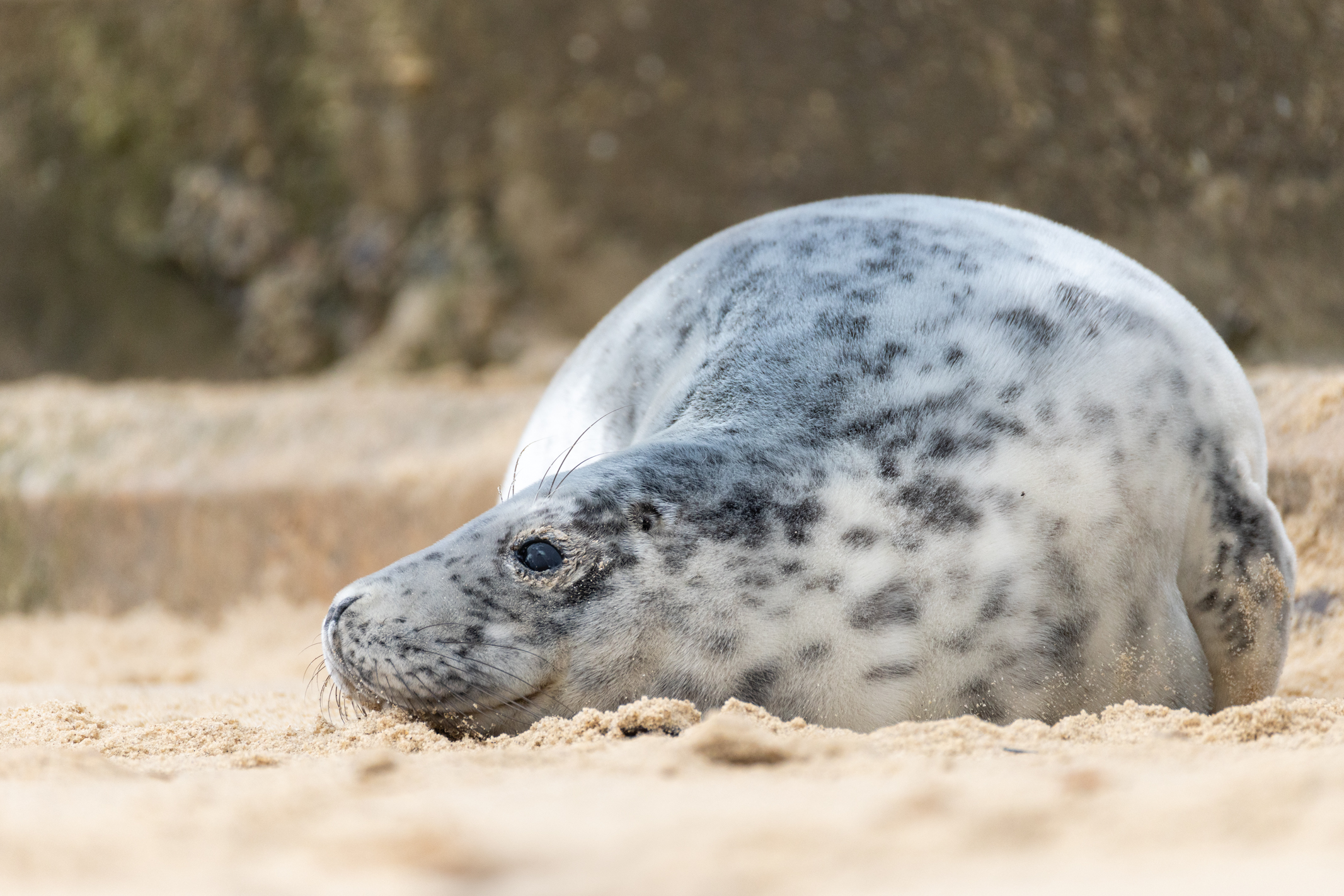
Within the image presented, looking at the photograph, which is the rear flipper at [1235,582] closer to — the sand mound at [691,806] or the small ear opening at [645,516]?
the sand mound at [691,806]

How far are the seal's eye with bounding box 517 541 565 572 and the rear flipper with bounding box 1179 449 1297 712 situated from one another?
122 centimetres

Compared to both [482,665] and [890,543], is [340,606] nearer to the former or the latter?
[482,665]

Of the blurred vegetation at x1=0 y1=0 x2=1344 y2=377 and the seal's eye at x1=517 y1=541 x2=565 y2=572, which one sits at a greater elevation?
the blurred vegetation at x1=0 y1=0 x2=1344 y2=377

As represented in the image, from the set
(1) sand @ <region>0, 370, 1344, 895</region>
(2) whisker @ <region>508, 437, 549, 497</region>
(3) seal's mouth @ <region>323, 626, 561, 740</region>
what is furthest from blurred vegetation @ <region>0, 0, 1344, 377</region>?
(3) seal's mouth @ <region>323, 626, 561, 740</region>

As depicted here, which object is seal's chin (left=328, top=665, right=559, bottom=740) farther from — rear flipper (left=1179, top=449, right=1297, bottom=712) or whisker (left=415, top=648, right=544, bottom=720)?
rear flipper (left=1179, top=449, right=1297, bottom=712)

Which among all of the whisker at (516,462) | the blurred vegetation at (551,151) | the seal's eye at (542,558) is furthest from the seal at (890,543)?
the blurred vegetation at (551,151)

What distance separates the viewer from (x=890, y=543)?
2.19 m

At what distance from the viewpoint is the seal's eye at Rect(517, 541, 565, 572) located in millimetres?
2225

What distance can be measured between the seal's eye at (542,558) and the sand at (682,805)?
28cm

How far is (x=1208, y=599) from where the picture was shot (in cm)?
252

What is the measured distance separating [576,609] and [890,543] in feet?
1.81

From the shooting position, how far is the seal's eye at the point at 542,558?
87.6 inches

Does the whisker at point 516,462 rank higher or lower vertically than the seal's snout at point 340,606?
higher

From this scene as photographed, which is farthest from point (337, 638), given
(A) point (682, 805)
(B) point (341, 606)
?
(A) point (682, 805)
